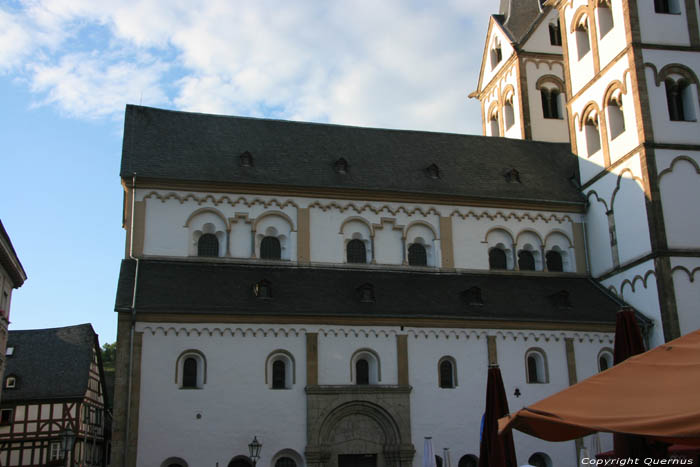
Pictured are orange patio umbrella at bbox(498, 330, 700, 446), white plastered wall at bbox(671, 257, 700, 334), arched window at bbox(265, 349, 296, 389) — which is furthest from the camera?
white plastered wall at bbox(671, 257, 700, 334)

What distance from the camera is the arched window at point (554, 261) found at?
32.7 m

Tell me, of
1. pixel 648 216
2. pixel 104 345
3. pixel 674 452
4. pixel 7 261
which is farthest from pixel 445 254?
pixel 104 345

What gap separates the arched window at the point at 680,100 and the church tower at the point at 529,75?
337 inches

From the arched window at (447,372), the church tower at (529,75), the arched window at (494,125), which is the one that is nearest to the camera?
the arched window at (447,372)

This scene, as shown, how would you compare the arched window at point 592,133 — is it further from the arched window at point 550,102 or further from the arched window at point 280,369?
the arched window at point 280,369

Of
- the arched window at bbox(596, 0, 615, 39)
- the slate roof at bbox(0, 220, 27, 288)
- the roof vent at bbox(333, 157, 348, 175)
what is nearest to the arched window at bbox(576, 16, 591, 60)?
the arched window at bbox(596, 0, 615, 39)

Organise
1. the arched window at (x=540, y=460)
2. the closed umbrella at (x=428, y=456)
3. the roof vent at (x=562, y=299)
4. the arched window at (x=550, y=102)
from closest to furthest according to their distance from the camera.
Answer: the closed umbrella at (x=428, y=456) → the arched window at (x=540, y=460) → the roof vent at (x=562, y=299) → the arched window at (x=550, y=102)

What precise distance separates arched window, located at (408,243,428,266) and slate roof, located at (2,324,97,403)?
20953 mm

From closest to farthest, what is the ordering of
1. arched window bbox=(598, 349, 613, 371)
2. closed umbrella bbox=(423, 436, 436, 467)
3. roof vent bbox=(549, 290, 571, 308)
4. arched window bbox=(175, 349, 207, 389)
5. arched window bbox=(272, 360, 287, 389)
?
closed umbrella bbox=(423, 436, 436, 467), arched window bbox=(175, 349, 207, 389), arched window bbox=(272, 360, 287, 389), arched window bbox=(598, 349, 613, 371), roof vent bbox=(549, 290, 571, 308)

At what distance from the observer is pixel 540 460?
89.9 ft

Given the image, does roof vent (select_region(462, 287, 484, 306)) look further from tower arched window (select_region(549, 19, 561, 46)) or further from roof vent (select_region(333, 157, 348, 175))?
tower arched window (select_region(549, 19, 561, 46))

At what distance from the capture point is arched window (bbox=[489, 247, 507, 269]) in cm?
3192

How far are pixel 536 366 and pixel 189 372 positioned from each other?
41.7 ft

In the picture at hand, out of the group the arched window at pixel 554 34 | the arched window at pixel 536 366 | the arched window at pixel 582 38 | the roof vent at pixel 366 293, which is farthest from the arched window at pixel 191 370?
the arched window at pixel 554 34
